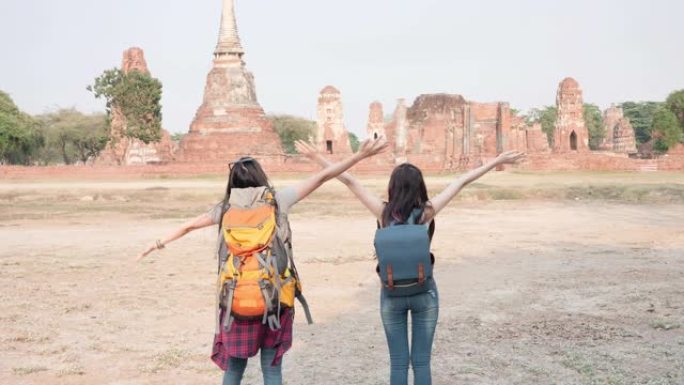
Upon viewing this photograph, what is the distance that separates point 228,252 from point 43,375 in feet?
8.23

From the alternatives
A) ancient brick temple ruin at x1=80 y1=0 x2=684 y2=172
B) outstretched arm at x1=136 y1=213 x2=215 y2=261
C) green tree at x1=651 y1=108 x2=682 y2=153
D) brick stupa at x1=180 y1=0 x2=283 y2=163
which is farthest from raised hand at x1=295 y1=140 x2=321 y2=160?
green tree at x1=651 y1=108 x2=682 y2=153

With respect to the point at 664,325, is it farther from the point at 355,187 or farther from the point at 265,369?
the point at 265,369

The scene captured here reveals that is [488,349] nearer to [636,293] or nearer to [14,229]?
[636,293]

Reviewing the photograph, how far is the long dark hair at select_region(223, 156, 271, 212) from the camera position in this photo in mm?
3621

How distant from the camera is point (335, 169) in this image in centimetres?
392

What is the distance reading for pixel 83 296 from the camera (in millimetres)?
8289

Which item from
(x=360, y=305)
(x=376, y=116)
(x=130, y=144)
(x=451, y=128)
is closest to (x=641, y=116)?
(x=376, y=116)

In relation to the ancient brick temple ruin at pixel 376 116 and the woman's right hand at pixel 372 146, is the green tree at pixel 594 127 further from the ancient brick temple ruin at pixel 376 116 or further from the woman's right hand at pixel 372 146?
the woman's right hand at pixel 372 146

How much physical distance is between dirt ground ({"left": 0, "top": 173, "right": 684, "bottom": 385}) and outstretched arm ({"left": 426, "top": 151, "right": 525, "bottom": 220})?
4.92ft

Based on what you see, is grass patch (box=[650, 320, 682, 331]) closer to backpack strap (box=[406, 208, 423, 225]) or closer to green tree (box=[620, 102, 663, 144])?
backpack strap (box=[406, 208, 423, 225])

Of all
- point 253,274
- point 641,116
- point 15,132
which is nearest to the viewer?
point 253,274

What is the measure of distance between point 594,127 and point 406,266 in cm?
8413

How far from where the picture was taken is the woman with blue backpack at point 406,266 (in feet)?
11.8

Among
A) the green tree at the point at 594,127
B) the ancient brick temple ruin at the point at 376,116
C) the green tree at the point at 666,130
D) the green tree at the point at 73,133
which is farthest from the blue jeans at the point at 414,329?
the green tree at the point at 594,127
